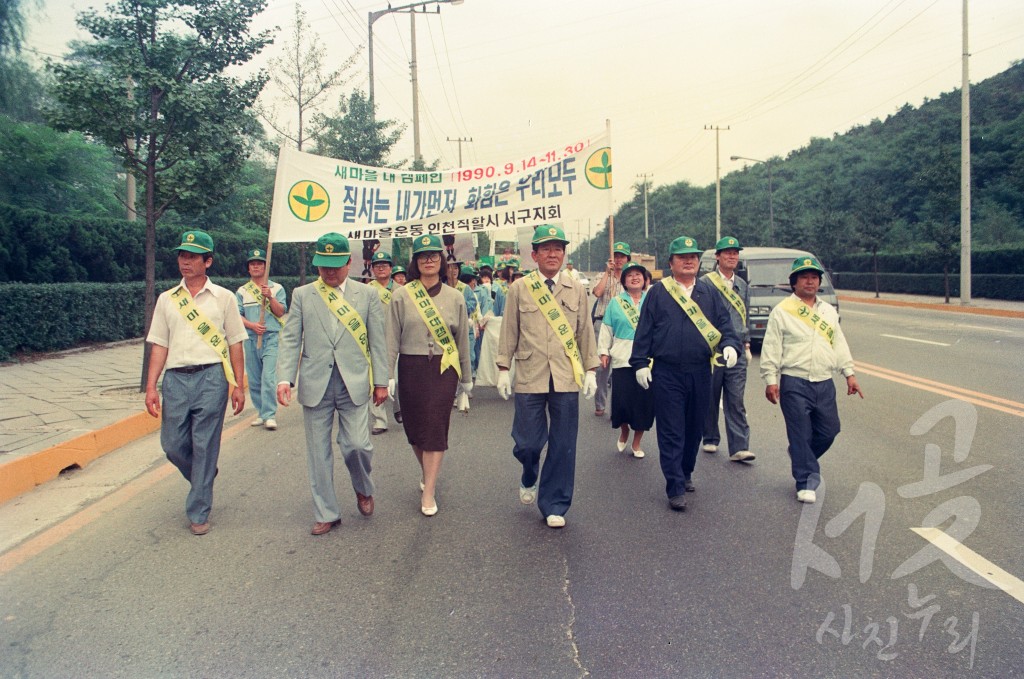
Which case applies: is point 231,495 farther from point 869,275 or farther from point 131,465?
point 869,275

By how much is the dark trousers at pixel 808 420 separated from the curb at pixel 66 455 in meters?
5.32

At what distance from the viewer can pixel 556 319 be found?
464cm

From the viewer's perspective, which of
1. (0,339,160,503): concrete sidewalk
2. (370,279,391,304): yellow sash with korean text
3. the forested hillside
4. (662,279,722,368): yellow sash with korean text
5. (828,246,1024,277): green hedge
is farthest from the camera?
the forested hillside

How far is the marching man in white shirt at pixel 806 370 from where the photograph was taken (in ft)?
16.1

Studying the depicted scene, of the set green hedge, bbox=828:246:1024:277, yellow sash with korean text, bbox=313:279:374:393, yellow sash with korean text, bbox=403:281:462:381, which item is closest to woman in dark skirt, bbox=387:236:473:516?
yellow sash with korean text, bbox=403:281:462:381

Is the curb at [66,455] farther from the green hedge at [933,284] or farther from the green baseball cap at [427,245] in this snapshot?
the green hedge at [933,284]

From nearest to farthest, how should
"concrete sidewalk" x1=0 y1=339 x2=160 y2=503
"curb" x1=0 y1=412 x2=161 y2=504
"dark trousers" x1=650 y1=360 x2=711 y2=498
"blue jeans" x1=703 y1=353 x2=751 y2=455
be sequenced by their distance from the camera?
"dark trousers" x1=650 y1=360 x2=711 y2=498 → "curb" x1=0 y1=412 x2=161 y2=504 → "concrete sidewalk" x1=0 y1=339 x2=160 y2=503 → "blue jeans" x1=703 y1=353 x2=751 y2=455

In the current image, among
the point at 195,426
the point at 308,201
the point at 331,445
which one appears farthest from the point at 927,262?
the point at 195,426

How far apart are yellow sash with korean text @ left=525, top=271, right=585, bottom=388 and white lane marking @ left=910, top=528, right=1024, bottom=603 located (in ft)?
6.94

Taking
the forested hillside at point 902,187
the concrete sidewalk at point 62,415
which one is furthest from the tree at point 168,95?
the forested hillside at point 902,187

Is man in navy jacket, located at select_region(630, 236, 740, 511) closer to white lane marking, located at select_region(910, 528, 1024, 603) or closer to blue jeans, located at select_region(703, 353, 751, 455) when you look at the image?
blue jeans, located at select_region(703, 353, 751, 455)

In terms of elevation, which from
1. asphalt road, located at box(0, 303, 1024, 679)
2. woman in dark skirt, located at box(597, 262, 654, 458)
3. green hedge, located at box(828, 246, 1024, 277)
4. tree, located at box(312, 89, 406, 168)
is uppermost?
tree, located at box(312, 89, 406, 168)

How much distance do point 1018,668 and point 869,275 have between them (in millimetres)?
35241

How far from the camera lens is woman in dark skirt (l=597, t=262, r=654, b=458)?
5.99 metres
